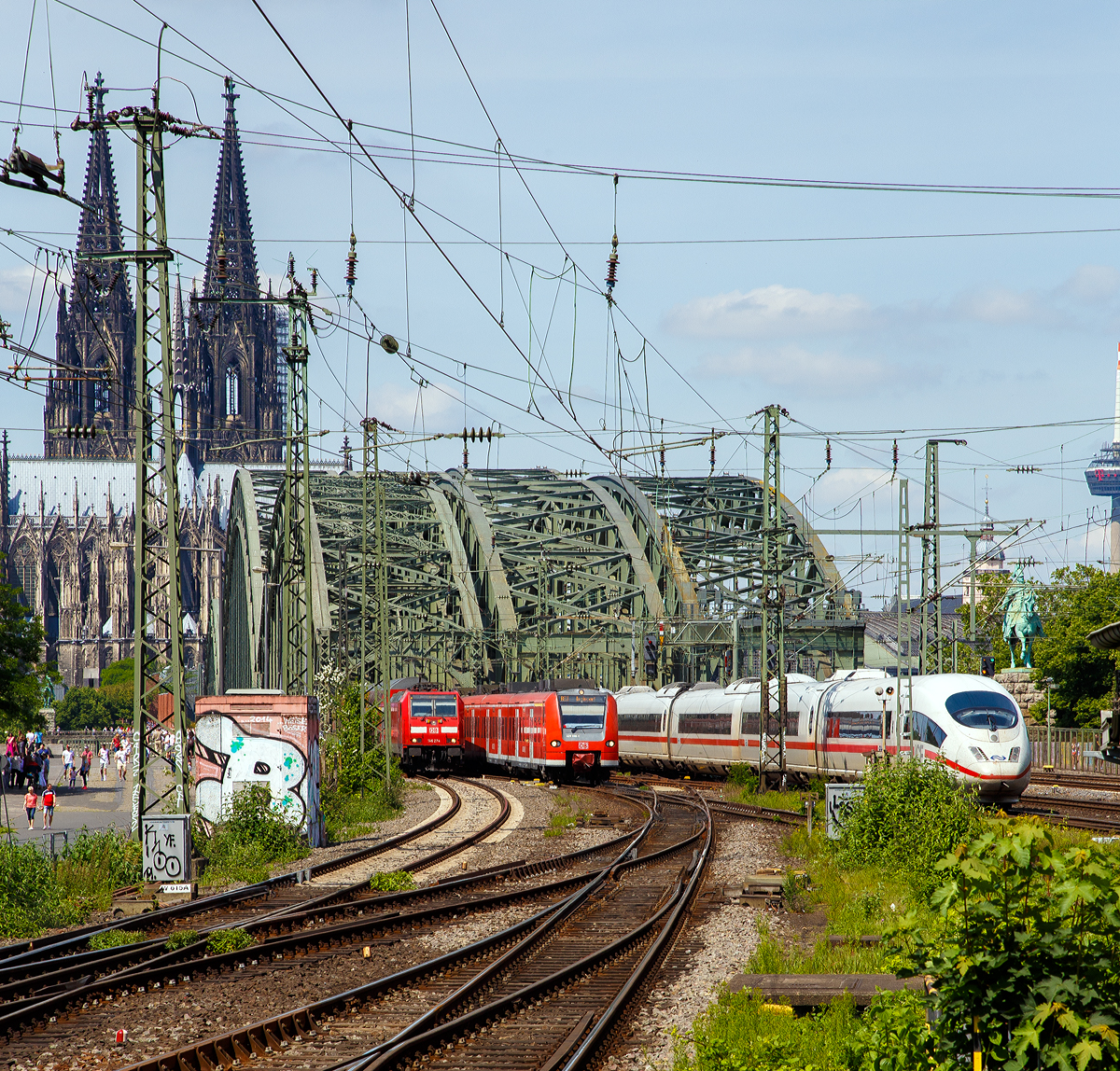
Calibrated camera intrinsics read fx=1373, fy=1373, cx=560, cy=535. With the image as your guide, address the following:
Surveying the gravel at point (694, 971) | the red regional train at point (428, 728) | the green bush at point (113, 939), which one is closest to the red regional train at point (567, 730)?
the red regional train at point (428, 728)

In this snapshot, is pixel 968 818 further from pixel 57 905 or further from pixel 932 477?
pixel 932 477

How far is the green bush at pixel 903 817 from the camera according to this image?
19531 millimetres

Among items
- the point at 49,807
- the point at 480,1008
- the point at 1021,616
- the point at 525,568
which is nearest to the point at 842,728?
the point at 49,807

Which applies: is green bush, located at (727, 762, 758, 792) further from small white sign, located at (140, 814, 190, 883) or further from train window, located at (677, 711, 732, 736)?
small white sign, located at (140, 814, 190, 883)

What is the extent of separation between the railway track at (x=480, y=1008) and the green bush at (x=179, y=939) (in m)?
1.65

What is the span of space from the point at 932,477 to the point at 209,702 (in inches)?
1034

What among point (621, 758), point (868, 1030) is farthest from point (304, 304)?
point (621, 758)

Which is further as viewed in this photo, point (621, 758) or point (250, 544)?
point (250, 544)

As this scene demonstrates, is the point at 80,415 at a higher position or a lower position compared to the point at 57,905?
higher

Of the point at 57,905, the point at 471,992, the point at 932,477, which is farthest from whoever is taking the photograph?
the point at 932,477

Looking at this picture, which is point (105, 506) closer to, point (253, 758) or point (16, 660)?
point (16, 660)

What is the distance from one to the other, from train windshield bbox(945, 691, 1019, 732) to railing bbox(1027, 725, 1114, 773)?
20697 millimetres

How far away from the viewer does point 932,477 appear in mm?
43438

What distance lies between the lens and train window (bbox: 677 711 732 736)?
4325 centimetres
